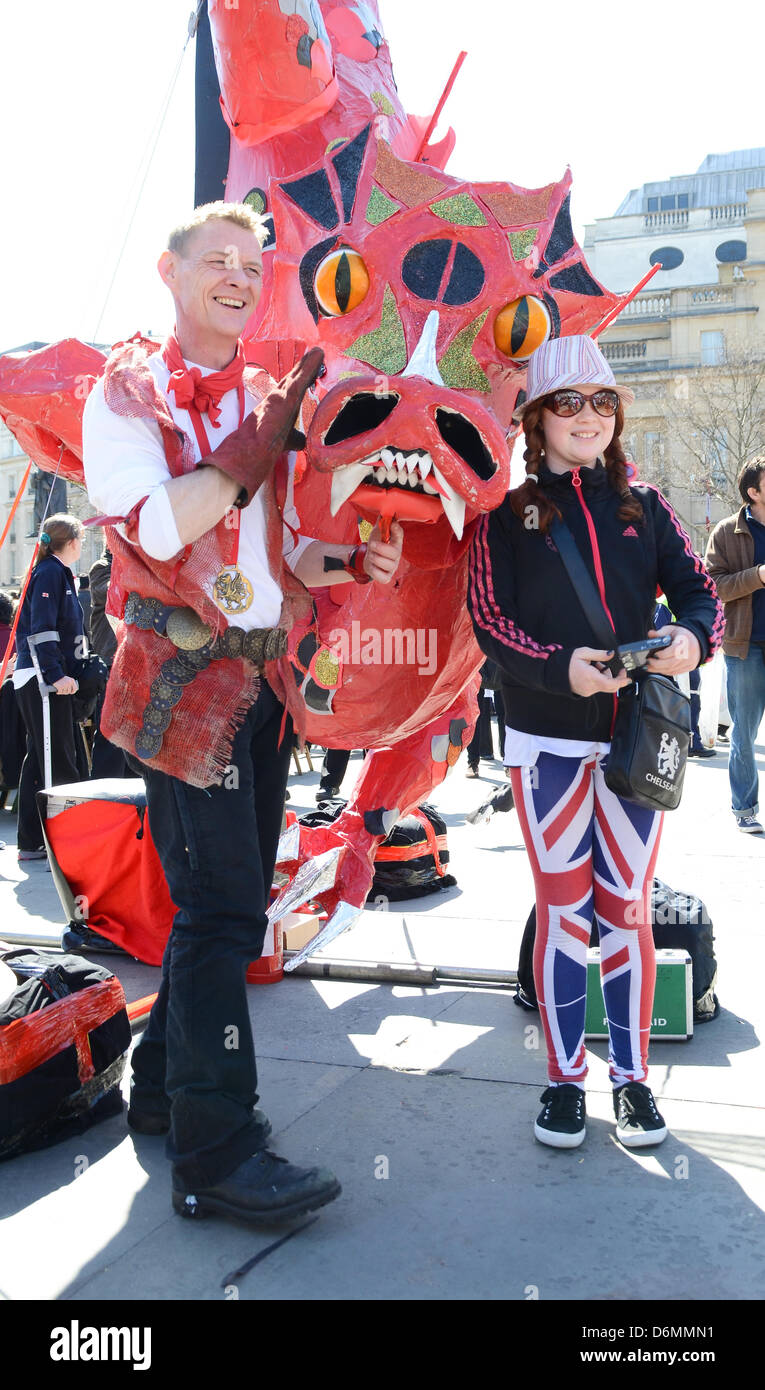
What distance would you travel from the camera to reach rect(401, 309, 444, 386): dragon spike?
2.85 m

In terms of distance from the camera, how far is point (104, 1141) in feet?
9.40

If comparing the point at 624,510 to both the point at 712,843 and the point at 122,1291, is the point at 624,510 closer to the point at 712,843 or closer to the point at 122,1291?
the point at 122,1291

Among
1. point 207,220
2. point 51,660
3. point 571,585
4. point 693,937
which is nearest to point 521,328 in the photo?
point 571,585

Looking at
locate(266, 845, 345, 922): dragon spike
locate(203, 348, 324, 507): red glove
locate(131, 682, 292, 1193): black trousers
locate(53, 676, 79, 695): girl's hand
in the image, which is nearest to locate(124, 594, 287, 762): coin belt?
locate(131, 682, 292, 1193): black trousers

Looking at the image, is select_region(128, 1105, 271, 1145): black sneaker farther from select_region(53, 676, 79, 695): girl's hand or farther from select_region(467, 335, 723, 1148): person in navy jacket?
select_region(53, 676, 79, 695): girl's hand

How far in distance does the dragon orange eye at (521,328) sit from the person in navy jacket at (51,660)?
3804 millimetres

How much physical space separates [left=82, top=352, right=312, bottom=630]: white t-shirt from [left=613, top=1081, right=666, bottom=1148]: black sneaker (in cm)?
134

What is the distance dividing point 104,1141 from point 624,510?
1916 millimetres

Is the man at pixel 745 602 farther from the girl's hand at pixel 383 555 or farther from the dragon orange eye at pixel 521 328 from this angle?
the girl's hand at pixel 383 555

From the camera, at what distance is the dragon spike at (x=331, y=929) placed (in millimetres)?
3736

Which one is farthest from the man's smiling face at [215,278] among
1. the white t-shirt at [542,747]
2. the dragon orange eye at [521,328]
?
the white t-shirt at [542,747]

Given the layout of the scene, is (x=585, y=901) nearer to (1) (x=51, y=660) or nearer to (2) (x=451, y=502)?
(2) (x=451, y=502)

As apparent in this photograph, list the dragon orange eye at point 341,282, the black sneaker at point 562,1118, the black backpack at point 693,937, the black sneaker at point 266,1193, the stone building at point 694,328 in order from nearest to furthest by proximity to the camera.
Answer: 1. the black sneaker at point 266,1193
2. the black sneaker at point 562,1118
3. the dragon orange eye at point 341,282
4. the black backpack at point 693,937
5. the stone building at point 694,328
